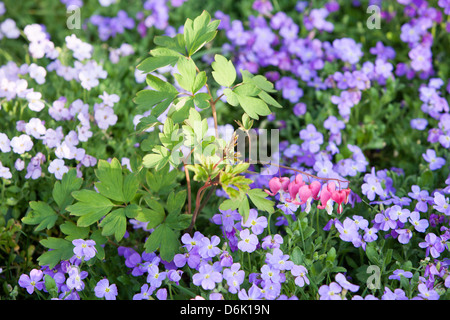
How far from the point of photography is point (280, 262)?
5.54 ft

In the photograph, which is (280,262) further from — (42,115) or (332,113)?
(42,115)

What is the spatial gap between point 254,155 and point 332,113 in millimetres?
475

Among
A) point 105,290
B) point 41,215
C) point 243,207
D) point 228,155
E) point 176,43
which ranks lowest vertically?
point 105,290

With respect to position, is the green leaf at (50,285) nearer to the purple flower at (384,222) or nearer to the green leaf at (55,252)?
the green leaf at (55,252)

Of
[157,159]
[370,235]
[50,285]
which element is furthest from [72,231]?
[370,235]

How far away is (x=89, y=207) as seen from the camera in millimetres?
1661

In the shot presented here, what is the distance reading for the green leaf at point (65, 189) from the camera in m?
1.83

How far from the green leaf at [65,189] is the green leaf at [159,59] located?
1.73 feet

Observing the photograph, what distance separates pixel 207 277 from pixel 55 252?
22.8 inches

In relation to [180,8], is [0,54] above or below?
below

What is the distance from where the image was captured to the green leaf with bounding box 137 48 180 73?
1.63m

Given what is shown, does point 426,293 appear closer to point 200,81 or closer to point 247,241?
point 247,241
